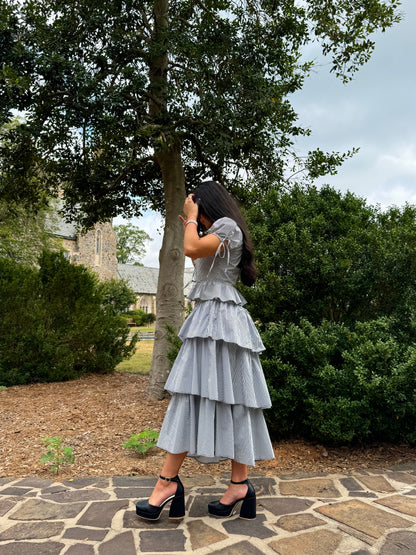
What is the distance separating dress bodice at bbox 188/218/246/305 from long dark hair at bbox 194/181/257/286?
0.18ft

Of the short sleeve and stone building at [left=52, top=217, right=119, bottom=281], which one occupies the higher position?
stone building at [left=52, top=217, right=119, bottom=281]

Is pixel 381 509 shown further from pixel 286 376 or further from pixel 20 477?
pixel 20 477

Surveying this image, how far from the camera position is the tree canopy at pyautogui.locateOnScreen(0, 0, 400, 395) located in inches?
222

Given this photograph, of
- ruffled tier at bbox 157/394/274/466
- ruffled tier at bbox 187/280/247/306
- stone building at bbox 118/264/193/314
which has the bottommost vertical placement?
ruffled tier at bbox 157/394/274/466

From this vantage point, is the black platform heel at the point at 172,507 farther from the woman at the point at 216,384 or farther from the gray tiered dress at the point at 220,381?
the gray tiered dress at the point at 220,381

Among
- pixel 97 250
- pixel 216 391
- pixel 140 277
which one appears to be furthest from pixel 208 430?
pixel 140 277

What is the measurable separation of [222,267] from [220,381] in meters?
0.74

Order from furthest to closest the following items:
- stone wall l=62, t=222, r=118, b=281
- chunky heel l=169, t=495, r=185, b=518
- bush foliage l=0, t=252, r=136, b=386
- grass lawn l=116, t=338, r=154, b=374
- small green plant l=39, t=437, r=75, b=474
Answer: stone wall l=62, t=222, r=118, b=281 → grass lawn l=116, t=338, r=154, b=374 → bush foliage l=0, t=252, r=136, b=386 → small green plant l=39, t=437, r=75, b=474 → chunky heel l=169, t=495, r=185, b=518

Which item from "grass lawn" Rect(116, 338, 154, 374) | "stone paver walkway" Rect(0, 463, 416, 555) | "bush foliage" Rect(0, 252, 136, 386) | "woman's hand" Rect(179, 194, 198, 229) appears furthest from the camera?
"grass lawn" Rect(116, 338, 154, 374)

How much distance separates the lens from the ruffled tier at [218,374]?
99.9 inches

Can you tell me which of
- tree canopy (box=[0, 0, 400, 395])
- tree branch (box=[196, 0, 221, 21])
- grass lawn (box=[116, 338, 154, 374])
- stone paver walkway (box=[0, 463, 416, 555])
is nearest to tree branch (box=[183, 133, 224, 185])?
tree canopy (box=[0, 0, 400, 395])

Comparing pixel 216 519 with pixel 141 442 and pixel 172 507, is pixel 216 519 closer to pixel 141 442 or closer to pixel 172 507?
pixel 172 507

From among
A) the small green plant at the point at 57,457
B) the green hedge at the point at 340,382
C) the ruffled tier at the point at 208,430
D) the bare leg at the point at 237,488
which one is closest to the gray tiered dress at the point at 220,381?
the ruffled tier at the point at 208,430

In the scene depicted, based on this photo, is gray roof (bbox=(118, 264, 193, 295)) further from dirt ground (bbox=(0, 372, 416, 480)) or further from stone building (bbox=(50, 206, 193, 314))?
dirt ground (bbox=(0, 372, 416, 480))
